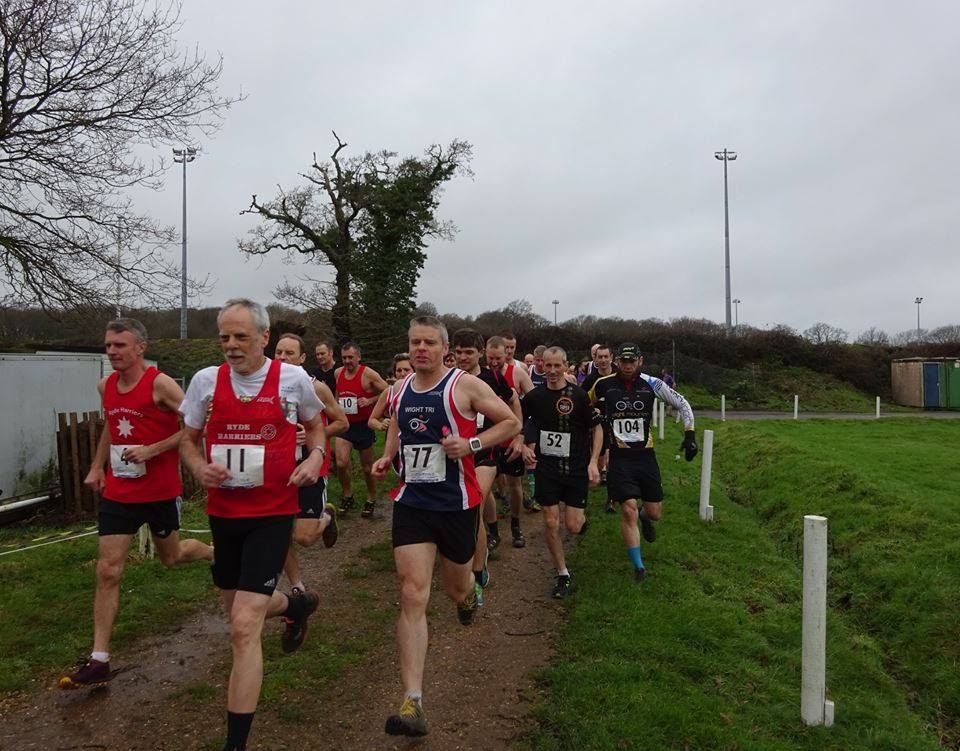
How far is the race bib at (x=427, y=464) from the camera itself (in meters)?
4.04

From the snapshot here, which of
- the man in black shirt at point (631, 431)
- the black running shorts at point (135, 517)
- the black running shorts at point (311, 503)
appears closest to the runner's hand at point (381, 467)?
the black running shorts at point (311, 503)

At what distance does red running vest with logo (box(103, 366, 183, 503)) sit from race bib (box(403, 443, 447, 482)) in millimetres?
1687

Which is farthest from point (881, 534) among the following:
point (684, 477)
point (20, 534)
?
point (20, 534)

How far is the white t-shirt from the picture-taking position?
12.3 feet

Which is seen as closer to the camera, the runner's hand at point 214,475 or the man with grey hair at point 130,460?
the runner's hand at point 214,475

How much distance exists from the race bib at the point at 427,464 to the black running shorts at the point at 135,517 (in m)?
1.82

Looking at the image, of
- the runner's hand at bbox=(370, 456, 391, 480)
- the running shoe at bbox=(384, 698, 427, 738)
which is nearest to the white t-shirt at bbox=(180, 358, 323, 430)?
the runner's hand at bbox=(370, 456, 391, 480)

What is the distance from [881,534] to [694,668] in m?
4.92

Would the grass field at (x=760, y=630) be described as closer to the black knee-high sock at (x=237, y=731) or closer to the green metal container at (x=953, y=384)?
the black knee-high sock at (x=237, y=731)

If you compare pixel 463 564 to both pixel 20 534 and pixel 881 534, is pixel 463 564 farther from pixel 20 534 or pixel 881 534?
pixel 20 534

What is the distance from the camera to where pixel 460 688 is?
14.2 ft

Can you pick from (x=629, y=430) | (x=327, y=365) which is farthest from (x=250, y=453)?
(x=327, y=365)

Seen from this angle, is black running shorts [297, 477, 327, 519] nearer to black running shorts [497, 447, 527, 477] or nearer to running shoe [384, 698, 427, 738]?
running shoe [384, 698, 427, 738]

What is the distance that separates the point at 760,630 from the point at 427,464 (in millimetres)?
3375
